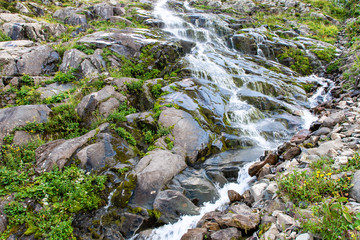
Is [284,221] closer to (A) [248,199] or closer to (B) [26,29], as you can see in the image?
(A) [248,199]

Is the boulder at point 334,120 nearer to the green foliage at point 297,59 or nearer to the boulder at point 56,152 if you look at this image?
the boulder at point 56,152

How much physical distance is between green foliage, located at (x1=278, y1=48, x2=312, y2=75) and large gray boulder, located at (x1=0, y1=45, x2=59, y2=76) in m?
20.7

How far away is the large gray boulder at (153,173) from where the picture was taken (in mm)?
5832

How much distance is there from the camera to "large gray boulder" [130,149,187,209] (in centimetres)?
583

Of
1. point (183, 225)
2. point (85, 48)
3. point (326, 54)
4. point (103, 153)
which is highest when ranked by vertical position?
point (326, 54)

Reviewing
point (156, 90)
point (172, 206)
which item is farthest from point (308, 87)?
point (172, 206)

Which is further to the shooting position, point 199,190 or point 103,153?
point 103,153

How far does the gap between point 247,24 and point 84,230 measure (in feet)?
94.7

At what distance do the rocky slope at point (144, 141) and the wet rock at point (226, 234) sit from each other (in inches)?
1.0

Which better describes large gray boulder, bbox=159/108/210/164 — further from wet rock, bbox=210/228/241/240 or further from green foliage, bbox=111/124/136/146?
wet rock, bbox=210/228/241/240

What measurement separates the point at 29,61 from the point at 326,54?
25627 mm

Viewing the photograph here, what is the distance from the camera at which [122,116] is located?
836 centimetres

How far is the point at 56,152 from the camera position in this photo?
6.50 m

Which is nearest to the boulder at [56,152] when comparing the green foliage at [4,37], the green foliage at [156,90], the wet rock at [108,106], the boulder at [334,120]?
the wet rock at [108,106]
